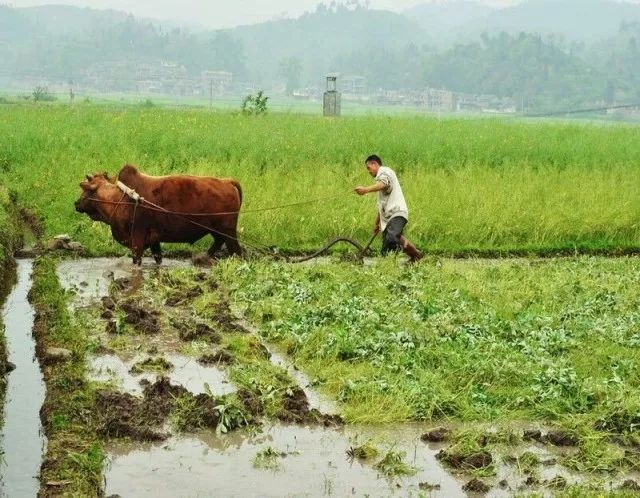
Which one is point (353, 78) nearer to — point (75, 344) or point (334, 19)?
point (334, 19)

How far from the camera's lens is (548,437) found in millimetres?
7270

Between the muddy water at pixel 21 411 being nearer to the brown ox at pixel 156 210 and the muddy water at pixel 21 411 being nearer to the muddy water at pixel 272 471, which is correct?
the muddy water at pixel 272 471

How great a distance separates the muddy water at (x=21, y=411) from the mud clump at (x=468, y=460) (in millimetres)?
2514

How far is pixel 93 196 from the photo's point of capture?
12.6 m

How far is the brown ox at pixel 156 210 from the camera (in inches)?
490

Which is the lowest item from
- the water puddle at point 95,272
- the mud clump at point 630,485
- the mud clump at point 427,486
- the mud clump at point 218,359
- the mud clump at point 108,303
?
the water puddle at point 95,272

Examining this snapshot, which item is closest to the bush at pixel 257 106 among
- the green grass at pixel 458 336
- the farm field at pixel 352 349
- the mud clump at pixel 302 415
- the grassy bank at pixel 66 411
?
the farm field at pixel 352 349

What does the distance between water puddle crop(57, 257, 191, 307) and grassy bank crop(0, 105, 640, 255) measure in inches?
20.3

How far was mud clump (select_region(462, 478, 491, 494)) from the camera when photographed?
21.0 feet

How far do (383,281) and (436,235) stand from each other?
3821 millimetres

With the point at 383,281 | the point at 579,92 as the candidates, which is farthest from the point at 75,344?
the point at 579,92

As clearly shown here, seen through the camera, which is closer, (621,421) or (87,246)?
(621,421)

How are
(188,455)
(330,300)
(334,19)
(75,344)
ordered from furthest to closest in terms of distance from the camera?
(334,19)
(330,300)
(75,344)
(188,455)

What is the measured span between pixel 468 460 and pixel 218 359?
2.73 meters
